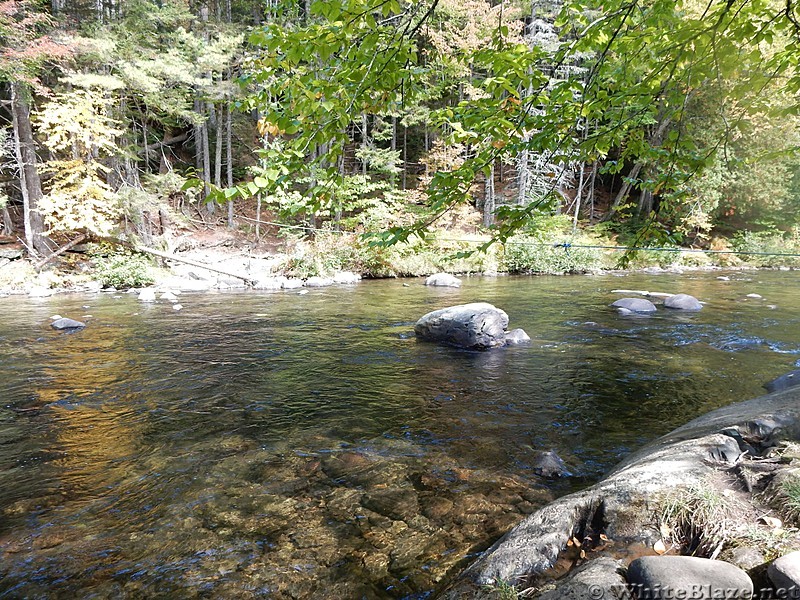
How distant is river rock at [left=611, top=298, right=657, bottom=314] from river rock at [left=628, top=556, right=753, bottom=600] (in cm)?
921

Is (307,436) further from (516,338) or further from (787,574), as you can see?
(516,338)

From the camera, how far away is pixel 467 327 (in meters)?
7.25

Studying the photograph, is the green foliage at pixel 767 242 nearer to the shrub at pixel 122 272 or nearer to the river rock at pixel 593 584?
the river rock at pixel 593 584

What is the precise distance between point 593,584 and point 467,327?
18.3ft

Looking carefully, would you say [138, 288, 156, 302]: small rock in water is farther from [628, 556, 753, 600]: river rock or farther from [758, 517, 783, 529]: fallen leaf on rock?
[758, 517, 783, 529]: fallen leaf on rock

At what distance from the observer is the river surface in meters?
2.52

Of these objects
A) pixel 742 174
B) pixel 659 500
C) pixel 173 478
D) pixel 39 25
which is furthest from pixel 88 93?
pixel 742 174

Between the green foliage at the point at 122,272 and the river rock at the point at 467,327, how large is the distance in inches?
413

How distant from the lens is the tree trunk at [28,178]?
14.8m

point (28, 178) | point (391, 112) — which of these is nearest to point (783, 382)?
point (391, 112)

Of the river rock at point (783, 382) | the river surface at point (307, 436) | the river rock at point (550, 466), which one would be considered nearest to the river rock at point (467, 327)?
the river surface at point (307, 436)

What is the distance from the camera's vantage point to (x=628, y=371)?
599 cm

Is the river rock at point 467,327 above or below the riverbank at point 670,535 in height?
below

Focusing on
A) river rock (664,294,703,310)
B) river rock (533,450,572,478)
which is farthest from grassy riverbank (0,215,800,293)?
river rock (533,450,572,478)
